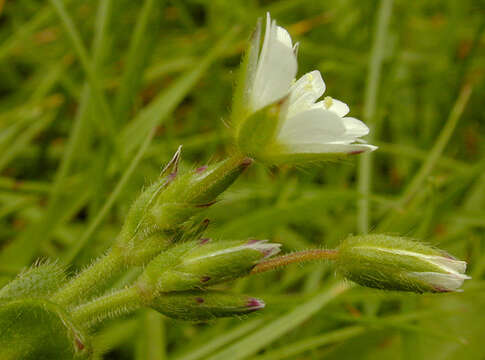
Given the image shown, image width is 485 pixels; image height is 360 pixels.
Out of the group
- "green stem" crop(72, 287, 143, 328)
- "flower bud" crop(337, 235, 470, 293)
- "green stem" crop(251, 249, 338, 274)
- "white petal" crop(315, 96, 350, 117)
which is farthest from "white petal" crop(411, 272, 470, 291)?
"green stem" crop(72, 287, 143, 328)

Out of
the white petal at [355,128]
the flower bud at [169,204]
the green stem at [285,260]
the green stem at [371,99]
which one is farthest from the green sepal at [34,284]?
the green stem at [371,99]

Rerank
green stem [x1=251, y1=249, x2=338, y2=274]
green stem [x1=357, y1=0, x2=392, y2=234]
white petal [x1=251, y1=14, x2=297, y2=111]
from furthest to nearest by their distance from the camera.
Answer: green stem [x1=357, y1=0, x2=392, y2=234]
green stem [x1=251, y1=249, x2=338, y2=274]
white petal [x1=251, y1=14, x2=297, y2=111]

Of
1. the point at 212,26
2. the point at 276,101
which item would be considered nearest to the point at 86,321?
the point at 276,101

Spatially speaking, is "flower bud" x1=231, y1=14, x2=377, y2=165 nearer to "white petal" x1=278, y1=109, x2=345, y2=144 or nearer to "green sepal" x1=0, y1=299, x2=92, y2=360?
"white petal" x1=278, y1=109, x2=345, y2=144

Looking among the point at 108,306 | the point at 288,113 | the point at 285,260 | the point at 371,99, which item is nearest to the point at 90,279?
the point at 108,306

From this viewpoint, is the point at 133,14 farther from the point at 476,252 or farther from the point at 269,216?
the point at 476,252

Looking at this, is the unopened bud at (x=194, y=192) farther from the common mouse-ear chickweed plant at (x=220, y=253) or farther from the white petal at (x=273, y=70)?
the white petal at (x=273, y=70)

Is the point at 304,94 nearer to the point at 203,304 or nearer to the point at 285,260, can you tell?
the point at 285,260
